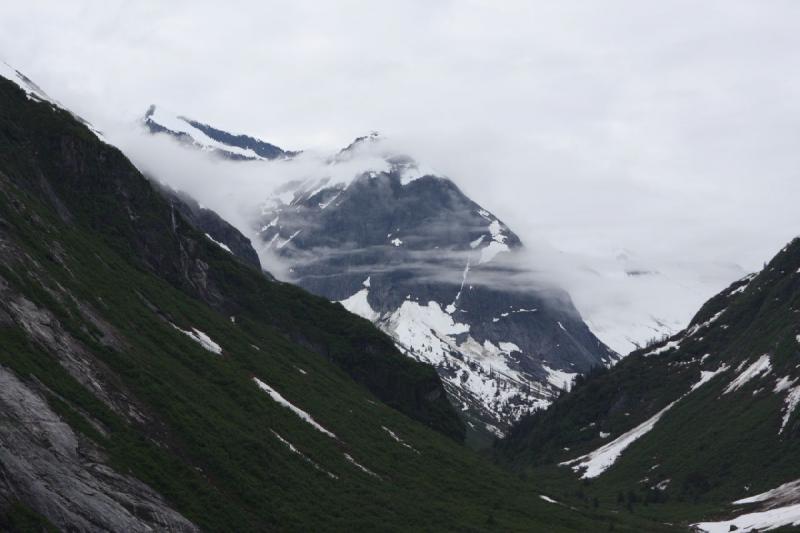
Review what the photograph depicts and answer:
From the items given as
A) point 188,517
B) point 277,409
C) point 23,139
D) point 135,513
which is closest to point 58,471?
point 135,513

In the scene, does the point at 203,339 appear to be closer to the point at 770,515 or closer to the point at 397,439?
the point at 397,439

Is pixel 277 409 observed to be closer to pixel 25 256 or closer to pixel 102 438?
pixel 25 256

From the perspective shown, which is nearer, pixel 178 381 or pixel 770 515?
pixel 178 381

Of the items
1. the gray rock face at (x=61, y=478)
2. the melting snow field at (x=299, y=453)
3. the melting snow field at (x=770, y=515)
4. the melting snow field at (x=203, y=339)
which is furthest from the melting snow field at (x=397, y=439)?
the gray rock face at (x=61, y=478)

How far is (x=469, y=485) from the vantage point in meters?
137

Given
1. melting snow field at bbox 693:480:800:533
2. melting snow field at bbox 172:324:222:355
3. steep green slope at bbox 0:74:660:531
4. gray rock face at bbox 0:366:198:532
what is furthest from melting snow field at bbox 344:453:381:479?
melting snow field at bbox 693:480:800:533

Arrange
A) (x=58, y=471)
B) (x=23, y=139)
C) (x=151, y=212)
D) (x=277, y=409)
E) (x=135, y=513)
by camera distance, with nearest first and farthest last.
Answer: (x=58, y=471) → (x=135, y=513) → (x=277, y=409) → (x=23, y=139) → (x=151, y=212)

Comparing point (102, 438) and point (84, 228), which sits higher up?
point (84, 228)

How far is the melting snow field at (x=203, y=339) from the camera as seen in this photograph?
126 metres

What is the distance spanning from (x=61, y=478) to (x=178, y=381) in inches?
1636

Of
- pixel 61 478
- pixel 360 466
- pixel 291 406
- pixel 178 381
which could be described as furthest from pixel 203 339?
pixel 61 478

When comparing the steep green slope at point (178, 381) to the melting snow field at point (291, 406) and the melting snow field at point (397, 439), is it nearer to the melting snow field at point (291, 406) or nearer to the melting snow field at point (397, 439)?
the melting snow field at point (397, 439)

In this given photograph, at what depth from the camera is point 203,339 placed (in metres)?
131

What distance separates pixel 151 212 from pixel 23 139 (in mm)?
27327
